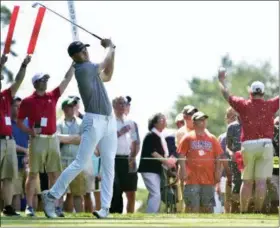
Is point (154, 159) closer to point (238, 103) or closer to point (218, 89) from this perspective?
point (238, 103)

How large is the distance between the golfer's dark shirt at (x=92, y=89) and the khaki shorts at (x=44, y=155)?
75.6 inches

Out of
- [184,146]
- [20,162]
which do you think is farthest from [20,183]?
[184,146]

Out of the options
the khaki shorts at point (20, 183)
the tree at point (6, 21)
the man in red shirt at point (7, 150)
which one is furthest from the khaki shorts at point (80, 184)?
the tree at point (6, 21)

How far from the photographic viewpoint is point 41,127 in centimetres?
1897

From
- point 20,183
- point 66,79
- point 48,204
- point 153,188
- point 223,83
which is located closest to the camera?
point 48,204

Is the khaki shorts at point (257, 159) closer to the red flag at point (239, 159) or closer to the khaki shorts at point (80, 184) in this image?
the red flag at point (239, 159)

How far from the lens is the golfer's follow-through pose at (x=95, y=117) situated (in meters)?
17.1

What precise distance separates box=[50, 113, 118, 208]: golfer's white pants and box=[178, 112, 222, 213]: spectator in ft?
13.0

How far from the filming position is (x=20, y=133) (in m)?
22.2

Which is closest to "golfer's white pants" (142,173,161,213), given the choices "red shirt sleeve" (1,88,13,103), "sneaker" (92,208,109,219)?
"red shirt sleeve" (1,88,13,103)

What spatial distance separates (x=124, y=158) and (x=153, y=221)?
19.3 feet

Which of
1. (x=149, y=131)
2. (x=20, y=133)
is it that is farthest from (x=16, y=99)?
(x=149, y=131)

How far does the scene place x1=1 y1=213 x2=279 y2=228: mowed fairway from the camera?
15.3 metres

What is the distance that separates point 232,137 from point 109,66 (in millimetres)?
4841
